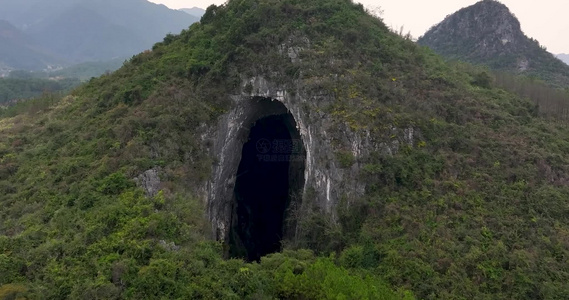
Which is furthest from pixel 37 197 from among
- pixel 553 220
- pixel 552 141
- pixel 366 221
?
pixel 552 141

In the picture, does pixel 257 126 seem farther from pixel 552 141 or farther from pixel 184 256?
pixel 552 141

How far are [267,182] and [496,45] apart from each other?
38943 mm

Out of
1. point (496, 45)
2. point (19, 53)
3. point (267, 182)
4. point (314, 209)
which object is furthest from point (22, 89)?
point (19, 53)

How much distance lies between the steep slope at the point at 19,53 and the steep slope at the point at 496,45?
15349cm

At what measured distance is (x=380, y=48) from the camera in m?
23.1

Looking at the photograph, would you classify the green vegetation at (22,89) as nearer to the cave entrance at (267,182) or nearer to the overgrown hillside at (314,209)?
the overgrown hillside at (314,209)

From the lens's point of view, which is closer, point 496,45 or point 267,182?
point 267,182

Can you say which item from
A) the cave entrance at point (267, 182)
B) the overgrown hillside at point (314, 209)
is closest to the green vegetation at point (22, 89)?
the overgrown hillside at point (314, 209)

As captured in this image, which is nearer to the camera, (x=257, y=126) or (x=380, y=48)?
(x=380, y=48)

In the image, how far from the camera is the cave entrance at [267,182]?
86.4 ft

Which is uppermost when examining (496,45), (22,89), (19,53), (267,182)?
(19,53)

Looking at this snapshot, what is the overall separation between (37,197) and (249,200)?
14.7 m

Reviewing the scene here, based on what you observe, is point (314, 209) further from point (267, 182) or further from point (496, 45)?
point (496, 45)

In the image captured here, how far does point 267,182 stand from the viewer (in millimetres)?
29672
